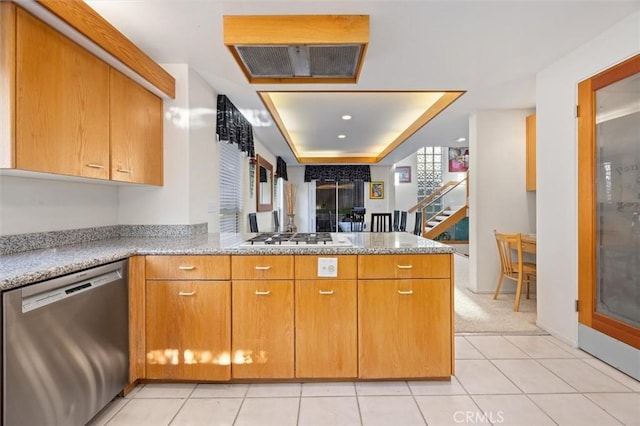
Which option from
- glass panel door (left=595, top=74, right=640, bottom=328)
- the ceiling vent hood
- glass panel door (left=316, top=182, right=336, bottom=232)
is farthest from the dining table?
glass panel door (left=316, top=182, right=336, bottom=232)

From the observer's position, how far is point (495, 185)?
3.95 m

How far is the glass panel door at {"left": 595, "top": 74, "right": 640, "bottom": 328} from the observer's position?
2057 millimetres

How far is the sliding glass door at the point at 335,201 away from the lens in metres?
9.08

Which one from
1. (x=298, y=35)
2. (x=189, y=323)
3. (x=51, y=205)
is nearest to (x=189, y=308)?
(x=189, y=323)

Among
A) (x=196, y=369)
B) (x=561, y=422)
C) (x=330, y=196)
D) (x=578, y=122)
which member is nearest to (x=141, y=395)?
(x=196, y=369)

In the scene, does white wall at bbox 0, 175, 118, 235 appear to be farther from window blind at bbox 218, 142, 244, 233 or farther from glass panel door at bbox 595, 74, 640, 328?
glass panel door at bbox 595, 74, 640, 328

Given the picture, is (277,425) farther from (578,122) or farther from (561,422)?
(578,122)

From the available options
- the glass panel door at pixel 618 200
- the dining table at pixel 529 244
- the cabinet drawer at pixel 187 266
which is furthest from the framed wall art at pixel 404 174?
Result: the cabinet drawer at pixel 187 266

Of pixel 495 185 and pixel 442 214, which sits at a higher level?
pixel 495 185

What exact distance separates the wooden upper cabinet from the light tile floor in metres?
2.26

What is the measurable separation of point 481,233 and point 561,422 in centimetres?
257

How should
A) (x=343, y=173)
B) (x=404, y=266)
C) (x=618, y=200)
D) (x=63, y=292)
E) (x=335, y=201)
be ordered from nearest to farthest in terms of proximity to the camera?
(x=63, y=292) → (x=404, y=266) → (x=618, y=200) → (x=343, y=173) → (x=335, y=201)

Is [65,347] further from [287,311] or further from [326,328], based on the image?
[326,328]

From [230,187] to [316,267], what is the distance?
2.37 metres
